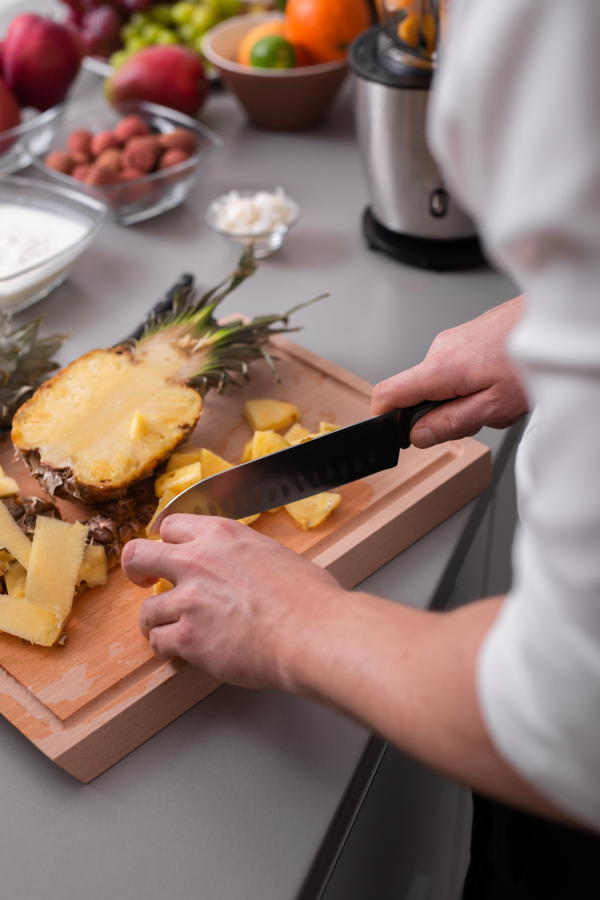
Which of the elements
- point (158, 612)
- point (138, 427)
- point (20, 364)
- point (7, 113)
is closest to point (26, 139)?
point (7, 113)

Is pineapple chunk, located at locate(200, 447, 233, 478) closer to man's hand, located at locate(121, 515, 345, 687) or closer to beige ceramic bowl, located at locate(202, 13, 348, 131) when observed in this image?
man's hand, located at locate(121, 515, 345, 687)

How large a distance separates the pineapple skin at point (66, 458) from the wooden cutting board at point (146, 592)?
69mm

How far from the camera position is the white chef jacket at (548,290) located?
Result: 1.16 ft

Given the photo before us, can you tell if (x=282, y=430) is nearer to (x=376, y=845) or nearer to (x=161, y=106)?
(x=376, y=845)

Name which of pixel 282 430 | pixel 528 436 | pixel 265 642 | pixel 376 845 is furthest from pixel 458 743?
pixel 282 430

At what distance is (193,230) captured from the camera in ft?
5.96

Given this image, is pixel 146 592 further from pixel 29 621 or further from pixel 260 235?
pixel 260 235

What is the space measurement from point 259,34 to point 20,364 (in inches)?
49.1

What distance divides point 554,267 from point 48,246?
55.9 inches

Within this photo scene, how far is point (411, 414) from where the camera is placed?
1.01m

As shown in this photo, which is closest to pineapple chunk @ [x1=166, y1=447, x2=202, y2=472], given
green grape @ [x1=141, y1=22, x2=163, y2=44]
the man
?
the man

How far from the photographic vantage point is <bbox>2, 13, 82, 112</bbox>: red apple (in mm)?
1908

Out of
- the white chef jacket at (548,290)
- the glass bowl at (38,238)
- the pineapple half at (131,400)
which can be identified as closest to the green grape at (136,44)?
the glass bowl at (38,238)

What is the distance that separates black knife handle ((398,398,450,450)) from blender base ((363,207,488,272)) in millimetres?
712
